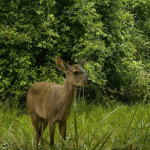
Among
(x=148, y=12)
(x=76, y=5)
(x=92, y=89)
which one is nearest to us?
(x=76, y=5)

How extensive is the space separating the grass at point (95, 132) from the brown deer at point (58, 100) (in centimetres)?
19

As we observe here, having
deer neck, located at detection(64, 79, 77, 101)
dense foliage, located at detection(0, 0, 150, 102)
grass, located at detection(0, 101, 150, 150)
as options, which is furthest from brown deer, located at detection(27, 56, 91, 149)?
dense foliage, located at detection(0, 0, 150, 102)

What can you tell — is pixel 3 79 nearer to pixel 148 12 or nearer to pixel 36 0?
pixel 36 0

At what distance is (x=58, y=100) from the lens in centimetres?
275

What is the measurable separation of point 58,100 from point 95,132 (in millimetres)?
969

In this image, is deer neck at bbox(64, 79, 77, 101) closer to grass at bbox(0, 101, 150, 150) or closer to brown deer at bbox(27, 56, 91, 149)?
brown deer at bbox(27, 56, 91, 149)

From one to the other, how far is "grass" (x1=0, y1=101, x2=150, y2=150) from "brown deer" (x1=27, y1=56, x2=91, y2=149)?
0.19 m

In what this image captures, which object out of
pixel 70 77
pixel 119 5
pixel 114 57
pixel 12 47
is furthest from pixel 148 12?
pixel 70 77

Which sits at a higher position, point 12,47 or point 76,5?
point 76,5

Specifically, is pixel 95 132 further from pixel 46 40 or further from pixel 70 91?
pixel 46 40

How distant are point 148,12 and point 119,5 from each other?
4.19 m

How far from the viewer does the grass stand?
2355 mm

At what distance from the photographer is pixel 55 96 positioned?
9.28 ft

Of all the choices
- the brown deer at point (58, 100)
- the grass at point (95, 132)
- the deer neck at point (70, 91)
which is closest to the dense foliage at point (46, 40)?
the grass at point (95, 132)
